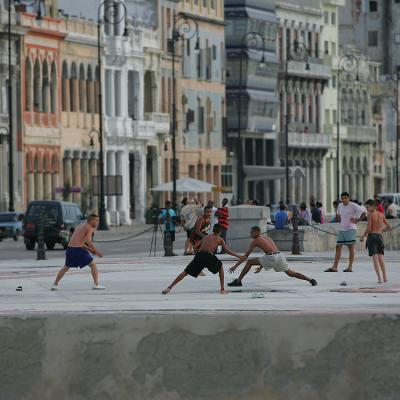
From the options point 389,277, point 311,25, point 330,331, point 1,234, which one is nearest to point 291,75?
point 311,25

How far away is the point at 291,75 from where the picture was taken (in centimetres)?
15250

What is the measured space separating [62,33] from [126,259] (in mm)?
51232

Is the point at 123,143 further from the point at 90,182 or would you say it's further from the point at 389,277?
the point at 389,277

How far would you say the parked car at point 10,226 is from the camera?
266ft

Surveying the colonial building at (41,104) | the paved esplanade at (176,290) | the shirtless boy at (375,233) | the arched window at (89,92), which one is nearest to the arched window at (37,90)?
the colonial building at (41,104)

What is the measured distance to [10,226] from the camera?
267ft

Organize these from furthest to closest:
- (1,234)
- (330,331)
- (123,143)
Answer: (123,143), (1,234), (330,331)

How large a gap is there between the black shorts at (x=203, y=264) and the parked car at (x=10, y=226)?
143 feet

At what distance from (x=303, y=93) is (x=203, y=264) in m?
119

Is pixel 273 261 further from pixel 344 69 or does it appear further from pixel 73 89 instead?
pixel 344 69

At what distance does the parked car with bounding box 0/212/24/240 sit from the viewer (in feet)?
266

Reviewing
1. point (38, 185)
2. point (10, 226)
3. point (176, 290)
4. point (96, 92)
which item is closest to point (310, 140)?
point (96, 92)

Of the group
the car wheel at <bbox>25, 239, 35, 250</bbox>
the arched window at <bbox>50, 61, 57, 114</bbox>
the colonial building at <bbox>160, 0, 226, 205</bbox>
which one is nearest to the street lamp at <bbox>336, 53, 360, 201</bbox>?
the colonial building at <bbox>160, 0, 226, 205</bbox>

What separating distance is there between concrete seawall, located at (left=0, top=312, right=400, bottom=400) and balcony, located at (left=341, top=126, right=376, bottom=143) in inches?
5464
